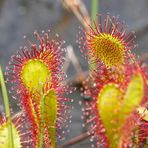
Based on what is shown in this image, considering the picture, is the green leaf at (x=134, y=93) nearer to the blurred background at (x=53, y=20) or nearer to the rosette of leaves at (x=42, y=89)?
the rosette of leaves at (x=42, y=89)

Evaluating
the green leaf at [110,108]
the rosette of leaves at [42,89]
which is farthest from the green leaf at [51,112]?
the green leaf at [110,108]

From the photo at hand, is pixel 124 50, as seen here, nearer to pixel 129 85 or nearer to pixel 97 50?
pixel 97 50

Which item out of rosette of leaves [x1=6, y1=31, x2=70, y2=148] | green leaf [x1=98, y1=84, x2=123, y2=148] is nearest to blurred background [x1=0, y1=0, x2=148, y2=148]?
rosette of leaves [x1=6, y1=31, x2=70, y2=148]

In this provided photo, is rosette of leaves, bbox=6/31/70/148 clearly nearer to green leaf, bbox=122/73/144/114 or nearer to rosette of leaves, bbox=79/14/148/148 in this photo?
rosette of leaves, bbox=79/14/148/148

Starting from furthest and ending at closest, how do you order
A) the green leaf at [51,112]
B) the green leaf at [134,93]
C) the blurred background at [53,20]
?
the blurred background at [53,20]
the green leaf at [51,112]
the green leaf at [134,93]

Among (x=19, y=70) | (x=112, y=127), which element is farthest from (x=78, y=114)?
(x=112, y=127)

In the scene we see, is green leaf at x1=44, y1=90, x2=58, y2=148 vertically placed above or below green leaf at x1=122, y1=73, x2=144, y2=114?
above

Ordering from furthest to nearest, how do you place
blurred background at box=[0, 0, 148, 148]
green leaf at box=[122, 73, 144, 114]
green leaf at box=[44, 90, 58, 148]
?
blurred background at box=[0, 0, 148, 148]
green leaf at box=[44, 90, 58, 148]
green leaf at box=[122, 73, 144, 114]

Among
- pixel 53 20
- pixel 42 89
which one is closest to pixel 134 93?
pixel 42 89

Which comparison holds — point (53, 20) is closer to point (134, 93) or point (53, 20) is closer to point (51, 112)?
point (51, 112)
